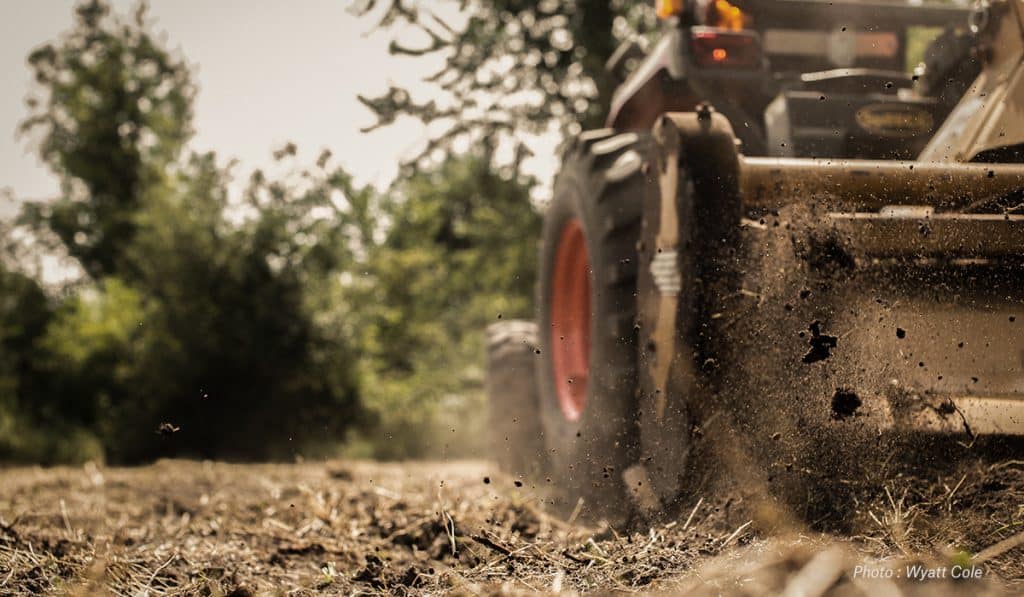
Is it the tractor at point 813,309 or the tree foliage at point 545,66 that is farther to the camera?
the tree foliage at point 545,66

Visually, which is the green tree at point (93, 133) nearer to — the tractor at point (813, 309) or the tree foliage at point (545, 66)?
the tree foliage at point (545, 66)

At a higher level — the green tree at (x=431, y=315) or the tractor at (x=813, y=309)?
the tractor at (x=813, y=309)

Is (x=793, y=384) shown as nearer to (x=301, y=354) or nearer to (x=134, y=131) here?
(x=301, y=354)

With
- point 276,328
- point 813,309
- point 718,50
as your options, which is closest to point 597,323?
point 813,309

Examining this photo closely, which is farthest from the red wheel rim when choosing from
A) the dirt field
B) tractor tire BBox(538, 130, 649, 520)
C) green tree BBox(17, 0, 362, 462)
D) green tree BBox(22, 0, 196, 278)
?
green tree BBox(22, 0, 196, 278)

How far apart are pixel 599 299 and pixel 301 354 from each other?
911 centimetres

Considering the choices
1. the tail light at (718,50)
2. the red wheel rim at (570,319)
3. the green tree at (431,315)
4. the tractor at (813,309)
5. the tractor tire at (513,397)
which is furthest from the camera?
the green tree at (431,315)

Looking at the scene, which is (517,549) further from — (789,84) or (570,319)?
(789,84)

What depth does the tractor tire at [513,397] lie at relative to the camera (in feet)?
17.0

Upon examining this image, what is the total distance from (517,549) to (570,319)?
183 centimetres

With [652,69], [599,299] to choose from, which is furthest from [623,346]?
[652,69]

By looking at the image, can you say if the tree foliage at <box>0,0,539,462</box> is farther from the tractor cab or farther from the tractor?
the tractor

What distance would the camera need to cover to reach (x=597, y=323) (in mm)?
3283

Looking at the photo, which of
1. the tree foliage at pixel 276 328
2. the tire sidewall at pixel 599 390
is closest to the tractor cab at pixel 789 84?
the tire sidewall at pixel 599 390
